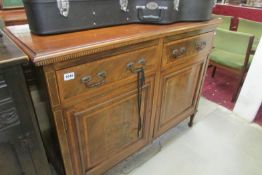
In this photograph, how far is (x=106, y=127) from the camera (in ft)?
3.22

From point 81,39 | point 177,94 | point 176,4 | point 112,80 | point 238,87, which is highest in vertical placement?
point 176,4

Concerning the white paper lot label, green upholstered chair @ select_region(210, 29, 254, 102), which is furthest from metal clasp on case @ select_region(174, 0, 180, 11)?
green upholstered chair @ select_region(210, 29, 254, 102)

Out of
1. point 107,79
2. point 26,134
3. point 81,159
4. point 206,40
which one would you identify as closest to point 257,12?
point 206,40

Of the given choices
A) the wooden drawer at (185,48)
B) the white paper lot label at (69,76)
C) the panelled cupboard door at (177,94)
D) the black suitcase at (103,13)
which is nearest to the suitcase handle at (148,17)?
the black suitcase at (103,13)

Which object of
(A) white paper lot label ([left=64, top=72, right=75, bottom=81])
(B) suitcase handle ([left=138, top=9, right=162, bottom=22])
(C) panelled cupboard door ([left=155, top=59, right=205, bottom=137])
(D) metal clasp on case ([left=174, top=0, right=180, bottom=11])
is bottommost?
(C) panelled cupboard door ([left=155, top=59, right=205, bottom=137])

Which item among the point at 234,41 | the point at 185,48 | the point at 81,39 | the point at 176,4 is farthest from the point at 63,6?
the point at 234,41

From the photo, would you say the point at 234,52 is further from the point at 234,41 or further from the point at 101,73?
the point at 101,73

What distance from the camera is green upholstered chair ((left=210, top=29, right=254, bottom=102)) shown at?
6.20 feet

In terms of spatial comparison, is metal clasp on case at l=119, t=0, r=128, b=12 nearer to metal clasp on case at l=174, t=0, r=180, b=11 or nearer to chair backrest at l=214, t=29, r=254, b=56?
metal clasp on case at l=174, t=0, r=180, b=11

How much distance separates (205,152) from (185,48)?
828 mm

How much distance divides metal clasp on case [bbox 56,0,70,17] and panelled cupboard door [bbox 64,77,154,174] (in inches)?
14.2

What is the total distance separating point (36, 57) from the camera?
2.01ft

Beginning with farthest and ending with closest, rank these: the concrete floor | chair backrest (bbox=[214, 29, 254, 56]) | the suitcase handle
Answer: chair backrest (bbox=[214, 29, 254, 56]), the concrete floor, the suitcase handle

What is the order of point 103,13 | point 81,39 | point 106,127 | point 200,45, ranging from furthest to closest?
Result: 1. point 200,45
2. point 106,127
3. point 103,13
4. point 81,39
